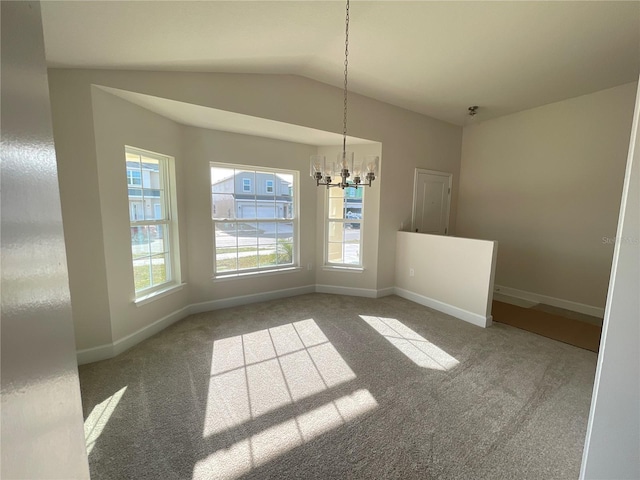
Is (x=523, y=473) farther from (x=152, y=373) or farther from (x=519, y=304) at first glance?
(x=519, y=304)

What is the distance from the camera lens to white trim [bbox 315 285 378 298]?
4129mm

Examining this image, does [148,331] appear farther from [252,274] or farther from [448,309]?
[448,309]

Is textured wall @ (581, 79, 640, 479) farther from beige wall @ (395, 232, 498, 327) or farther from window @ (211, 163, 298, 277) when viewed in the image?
window @ (211, 163, 298, 277)

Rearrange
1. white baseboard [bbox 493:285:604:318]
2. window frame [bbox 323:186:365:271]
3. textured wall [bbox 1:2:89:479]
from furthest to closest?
window frame [bbox 323:186:365:271] → white baseboard [bbox 493:285:604:318] → textured wall [bbox 1:2:89:479]

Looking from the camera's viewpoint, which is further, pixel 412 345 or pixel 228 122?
pixel 228 122

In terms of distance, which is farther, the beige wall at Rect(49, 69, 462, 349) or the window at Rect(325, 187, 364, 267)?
the window at Rect(325, 187, 364, 267)

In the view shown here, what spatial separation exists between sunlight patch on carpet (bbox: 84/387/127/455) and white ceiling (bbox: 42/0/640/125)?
2.46m

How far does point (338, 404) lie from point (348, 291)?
2.37 m

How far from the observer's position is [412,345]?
8.96ft

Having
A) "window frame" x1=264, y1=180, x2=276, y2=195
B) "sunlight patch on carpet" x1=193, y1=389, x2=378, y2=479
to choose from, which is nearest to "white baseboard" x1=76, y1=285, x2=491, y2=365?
"window frame" x1=264, y1=180, x2=276, y2=195

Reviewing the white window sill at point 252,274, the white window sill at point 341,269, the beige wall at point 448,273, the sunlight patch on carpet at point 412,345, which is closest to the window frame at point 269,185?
the white window sill at point 252,274

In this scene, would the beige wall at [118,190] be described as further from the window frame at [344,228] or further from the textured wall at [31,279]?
the window frame at [344,228]

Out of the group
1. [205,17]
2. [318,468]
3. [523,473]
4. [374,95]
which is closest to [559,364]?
[523,473]

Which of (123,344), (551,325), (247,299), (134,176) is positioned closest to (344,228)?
(247,299)
